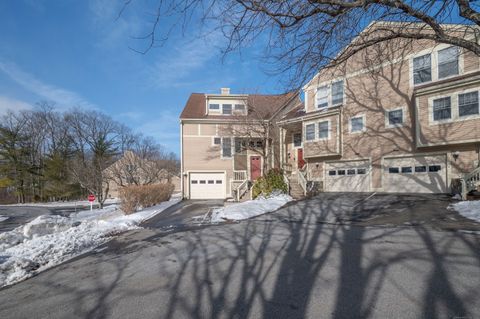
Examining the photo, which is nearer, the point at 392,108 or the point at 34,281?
the point at 34,281

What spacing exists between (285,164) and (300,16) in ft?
47.2

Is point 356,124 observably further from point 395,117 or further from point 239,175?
point 239,175

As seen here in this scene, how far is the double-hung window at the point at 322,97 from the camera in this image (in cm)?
1716

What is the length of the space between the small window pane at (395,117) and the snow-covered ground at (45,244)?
14.4 m

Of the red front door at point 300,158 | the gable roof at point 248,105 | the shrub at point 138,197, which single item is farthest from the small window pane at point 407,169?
the shrub at point 138,197

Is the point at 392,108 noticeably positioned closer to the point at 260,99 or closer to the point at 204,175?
the point at 260,99

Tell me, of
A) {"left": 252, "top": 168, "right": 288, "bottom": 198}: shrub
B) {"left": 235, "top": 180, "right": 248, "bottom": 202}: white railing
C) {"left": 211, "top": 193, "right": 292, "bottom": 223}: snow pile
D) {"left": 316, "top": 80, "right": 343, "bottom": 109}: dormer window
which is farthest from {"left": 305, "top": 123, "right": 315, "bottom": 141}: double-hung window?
{"left": 235, "top": 180, "right": 248, "bottom": 202}: white railing

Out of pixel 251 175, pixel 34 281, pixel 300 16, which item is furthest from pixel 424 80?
pixel 34 281

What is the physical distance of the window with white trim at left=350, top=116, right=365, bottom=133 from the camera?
15.1 metres

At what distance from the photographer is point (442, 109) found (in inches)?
463

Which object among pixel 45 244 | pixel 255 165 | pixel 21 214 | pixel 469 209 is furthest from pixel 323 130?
pixel 21 214

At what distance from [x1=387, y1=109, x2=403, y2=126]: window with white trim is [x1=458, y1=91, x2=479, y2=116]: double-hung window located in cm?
264

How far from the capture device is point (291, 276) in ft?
12.7

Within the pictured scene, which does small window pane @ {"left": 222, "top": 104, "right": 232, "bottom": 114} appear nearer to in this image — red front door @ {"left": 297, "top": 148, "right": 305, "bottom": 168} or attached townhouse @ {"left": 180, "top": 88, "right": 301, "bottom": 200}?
attached townhouse @ {"left": 180, "top": 88, "right": 301, "bottom": 200}
